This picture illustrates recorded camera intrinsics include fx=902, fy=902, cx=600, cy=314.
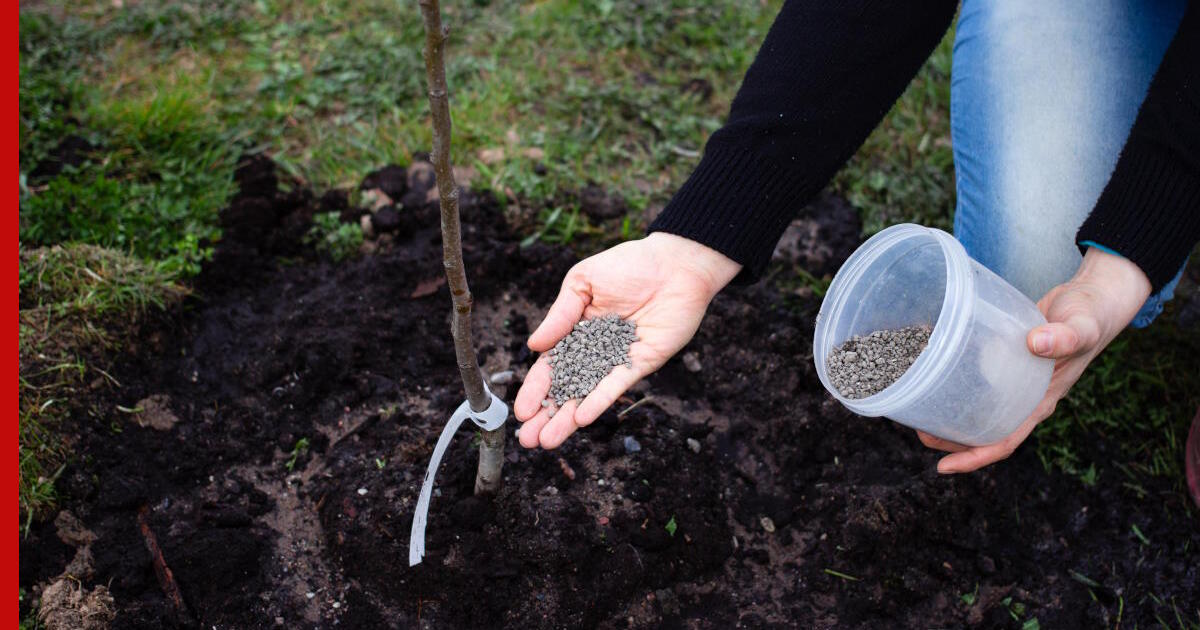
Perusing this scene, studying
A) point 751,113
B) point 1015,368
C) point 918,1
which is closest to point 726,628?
point 1015,368

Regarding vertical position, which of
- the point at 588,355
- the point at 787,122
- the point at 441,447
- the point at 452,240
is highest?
the point at 452,240

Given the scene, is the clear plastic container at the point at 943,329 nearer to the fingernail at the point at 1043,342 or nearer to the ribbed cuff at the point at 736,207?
the fingernail at the point at 1043,342

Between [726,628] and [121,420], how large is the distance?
5.56 ft

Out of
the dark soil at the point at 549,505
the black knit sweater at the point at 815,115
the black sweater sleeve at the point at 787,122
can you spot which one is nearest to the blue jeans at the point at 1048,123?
the black knit sweater at the point at 815,115

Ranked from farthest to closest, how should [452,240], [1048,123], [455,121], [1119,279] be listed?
1. [455,121]
2. [1048,123]
3. [1119,279]
4. [452,240]

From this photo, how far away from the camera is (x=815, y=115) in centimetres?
221

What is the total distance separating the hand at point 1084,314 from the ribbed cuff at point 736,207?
1.94 ft

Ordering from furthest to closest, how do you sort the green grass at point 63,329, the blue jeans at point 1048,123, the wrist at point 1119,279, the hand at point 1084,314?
the blue jeans at point 1048,123 < the green grass at point 63,329 < the wrist at point 1119,279 < the hand at point 1084,314

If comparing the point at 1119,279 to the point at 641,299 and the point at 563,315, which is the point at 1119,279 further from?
the point at 563,315

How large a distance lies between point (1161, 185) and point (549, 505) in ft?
5.18

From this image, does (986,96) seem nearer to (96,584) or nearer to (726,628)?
(726,628)

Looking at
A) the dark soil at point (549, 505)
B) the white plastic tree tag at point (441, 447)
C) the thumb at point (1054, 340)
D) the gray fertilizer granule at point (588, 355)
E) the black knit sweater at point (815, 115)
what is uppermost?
the black knit sweater at point (815, 115)

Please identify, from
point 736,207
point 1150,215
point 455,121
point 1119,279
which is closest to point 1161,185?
point 1150,215

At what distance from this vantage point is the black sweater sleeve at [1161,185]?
1961mm
